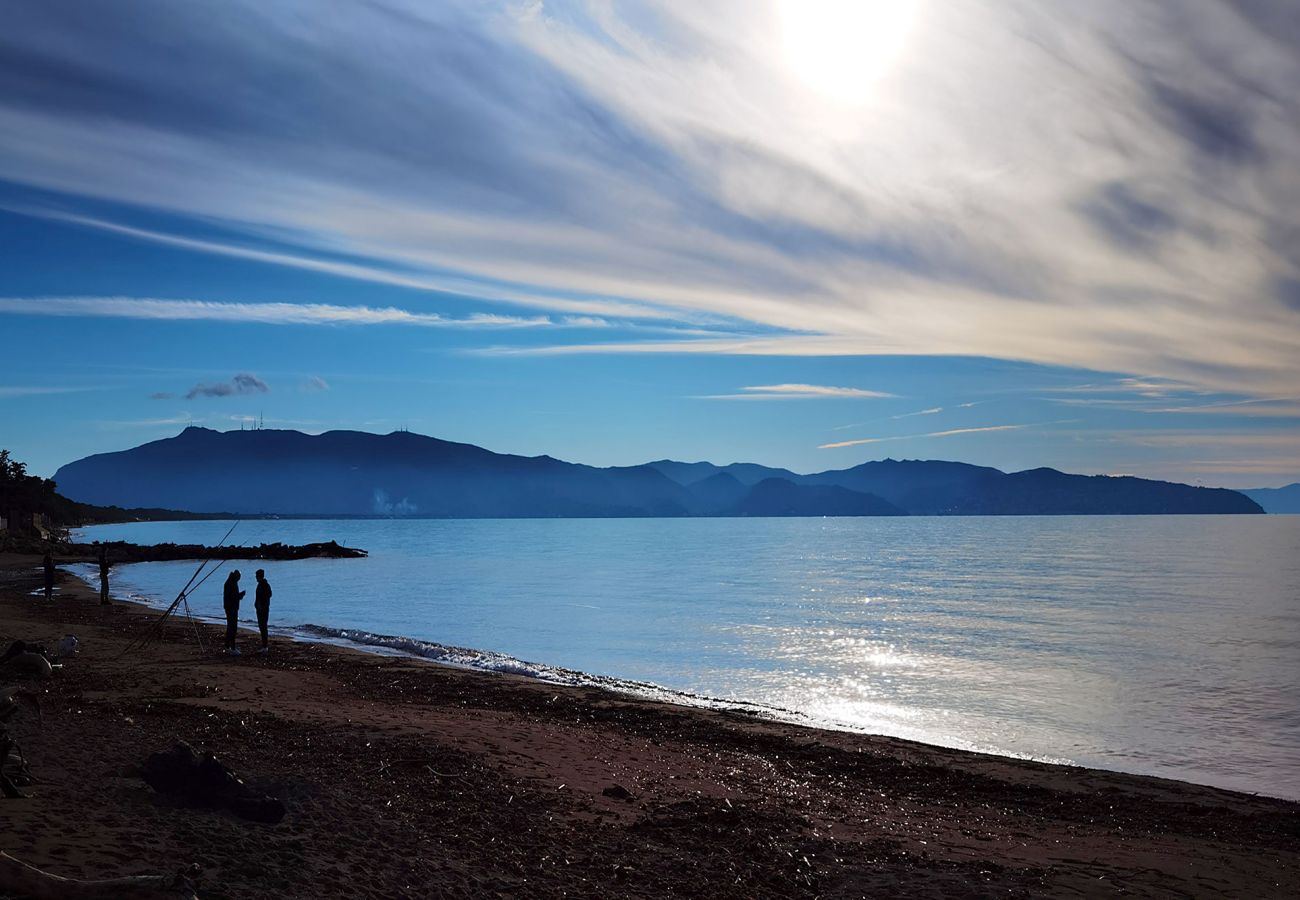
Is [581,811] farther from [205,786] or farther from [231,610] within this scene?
[231,610]

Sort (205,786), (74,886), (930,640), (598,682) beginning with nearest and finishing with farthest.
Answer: (74,886), (205,786), (598,682), (930,640)

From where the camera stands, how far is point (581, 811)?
10.3m

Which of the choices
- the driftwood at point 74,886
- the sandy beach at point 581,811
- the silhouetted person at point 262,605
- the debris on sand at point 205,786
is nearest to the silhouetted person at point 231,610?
the silhouetted person at point 262,605

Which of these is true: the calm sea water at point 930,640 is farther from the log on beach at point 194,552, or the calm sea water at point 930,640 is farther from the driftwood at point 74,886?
the driftwood at point 74,886

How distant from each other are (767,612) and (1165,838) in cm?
3188

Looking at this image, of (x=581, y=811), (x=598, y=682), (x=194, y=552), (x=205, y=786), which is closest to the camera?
(x=205, y=786)

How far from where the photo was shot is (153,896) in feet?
18.9

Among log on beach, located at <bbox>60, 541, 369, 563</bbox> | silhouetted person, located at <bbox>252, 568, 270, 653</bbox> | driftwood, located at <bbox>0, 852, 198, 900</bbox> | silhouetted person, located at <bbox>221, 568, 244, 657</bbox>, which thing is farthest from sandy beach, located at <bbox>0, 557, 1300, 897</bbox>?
log on beach, located at <bbox>60, 541, 369, 563</bbox>

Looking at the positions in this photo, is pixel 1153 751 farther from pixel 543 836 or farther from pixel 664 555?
pixel 664 555

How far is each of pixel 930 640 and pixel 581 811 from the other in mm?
26148

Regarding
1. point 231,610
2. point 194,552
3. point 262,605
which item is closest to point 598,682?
point 262,605

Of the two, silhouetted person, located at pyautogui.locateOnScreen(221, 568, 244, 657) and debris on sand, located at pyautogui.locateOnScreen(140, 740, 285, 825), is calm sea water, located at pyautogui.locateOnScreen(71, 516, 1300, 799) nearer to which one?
silhouetted person, located at pyautogui.locateOnScreen(221, 568, 244, 657)

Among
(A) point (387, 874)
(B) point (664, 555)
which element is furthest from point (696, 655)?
(B) point (664, 555)

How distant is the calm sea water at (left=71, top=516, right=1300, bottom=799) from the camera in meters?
18.8
